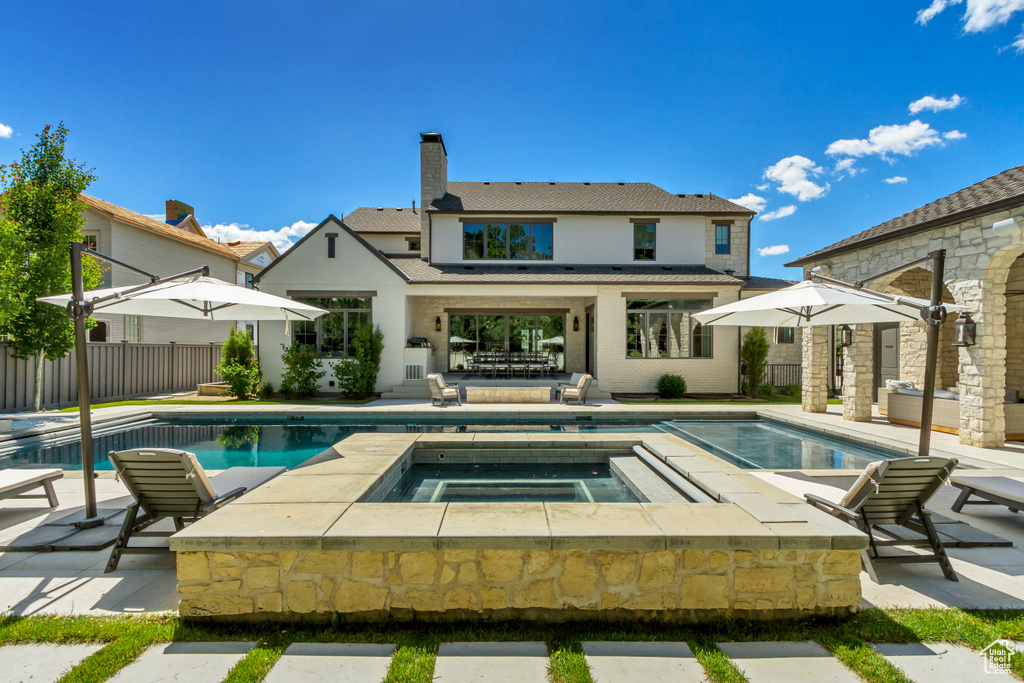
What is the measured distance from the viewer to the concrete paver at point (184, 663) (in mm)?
2447

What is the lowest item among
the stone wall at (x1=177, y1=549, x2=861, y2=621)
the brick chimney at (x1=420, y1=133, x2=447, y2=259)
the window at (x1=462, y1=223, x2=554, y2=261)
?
the stone wall at (x1=177, y1=549, x2=861, y2=621)

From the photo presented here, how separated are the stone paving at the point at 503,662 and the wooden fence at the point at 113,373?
44.2 ft

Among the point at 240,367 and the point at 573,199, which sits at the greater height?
the point at 573,199

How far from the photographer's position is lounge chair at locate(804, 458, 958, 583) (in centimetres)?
363

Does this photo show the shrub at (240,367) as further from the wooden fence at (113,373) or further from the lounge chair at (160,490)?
the lounge chair at (160,490)

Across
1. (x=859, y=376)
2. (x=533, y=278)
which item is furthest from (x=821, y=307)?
(x=533, y=278)

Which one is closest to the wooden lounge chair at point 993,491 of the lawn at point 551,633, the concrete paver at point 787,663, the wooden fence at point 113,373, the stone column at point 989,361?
the lawn at point 551,633

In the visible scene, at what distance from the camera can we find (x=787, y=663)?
2.60m

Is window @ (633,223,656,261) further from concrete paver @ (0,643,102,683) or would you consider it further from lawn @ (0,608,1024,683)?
concrete paver @ (0,643,102,683)

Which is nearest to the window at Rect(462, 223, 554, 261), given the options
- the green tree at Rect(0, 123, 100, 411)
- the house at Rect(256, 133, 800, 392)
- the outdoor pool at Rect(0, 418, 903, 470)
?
the house at Rect(256, 133, 800, 392)

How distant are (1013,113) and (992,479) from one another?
1544 cm

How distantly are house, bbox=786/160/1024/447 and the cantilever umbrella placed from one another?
327 inches

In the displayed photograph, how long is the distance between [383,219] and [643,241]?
11.4 metres

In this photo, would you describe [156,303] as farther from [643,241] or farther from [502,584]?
[643,241]
